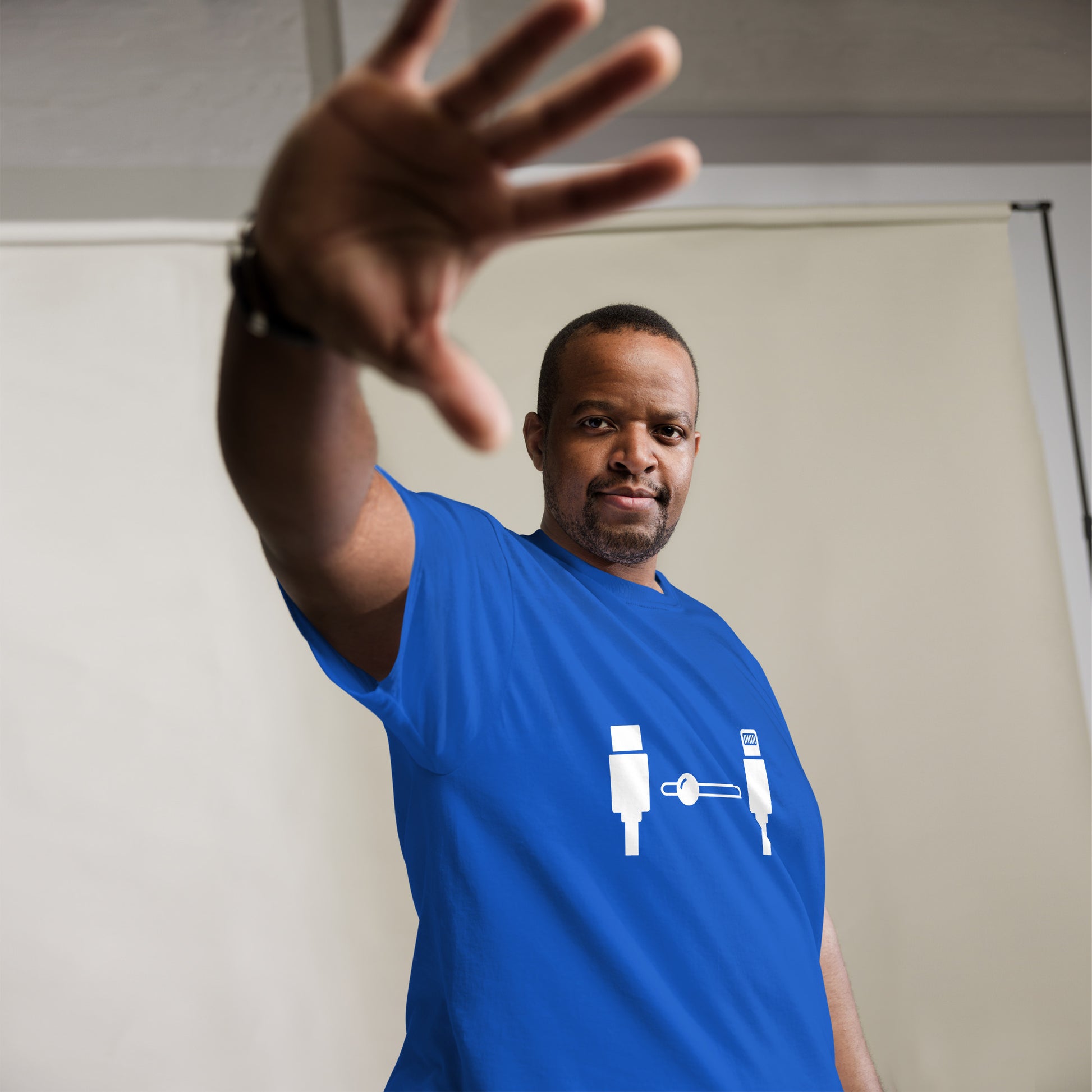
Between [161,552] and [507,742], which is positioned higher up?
[161,552]

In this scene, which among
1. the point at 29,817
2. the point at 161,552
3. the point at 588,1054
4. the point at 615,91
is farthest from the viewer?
the point at 161,552

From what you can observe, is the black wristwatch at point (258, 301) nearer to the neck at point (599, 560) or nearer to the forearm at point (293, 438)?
the forearm at point (293, 438)

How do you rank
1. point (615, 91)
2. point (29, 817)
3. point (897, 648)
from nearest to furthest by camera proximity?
point (615, 91)
point (29, 817)
point (897, 648)

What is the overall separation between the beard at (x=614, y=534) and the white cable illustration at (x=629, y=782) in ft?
0.78

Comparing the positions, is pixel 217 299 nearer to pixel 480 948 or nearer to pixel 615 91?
pixel 480 948

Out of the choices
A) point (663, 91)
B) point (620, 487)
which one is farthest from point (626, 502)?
point (663, 91)

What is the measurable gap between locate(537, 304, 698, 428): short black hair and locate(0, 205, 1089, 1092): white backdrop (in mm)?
671

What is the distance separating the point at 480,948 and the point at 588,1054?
A: 0.11 m

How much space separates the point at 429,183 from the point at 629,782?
537 millimetres

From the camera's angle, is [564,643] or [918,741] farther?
[918,741]

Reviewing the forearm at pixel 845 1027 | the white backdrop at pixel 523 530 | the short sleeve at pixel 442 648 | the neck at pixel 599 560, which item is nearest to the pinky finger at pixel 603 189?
the short sleeve at pixel 442 648

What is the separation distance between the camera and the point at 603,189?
1.46ft

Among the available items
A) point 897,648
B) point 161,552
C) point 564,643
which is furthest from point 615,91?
point 897,648

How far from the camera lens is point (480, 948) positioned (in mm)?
776
